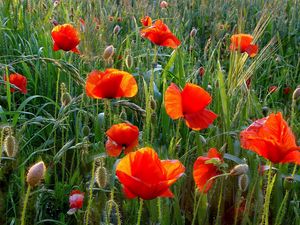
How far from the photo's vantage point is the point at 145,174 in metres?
1.01

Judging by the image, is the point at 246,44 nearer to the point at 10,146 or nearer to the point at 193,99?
the point at 193,99

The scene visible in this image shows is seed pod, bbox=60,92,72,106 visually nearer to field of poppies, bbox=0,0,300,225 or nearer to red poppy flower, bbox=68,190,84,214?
field of poppies, bbox=0,0,300,225

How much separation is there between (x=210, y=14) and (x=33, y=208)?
10.2 ft

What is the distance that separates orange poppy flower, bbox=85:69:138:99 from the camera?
4.76 ft

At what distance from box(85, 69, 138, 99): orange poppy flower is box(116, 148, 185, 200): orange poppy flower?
1.43 feet

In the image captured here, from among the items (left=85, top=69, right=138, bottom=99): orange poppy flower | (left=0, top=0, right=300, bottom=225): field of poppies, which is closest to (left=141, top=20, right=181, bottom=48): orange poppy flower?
(left=0, top=0, right=300, bottom=225): field of poppies

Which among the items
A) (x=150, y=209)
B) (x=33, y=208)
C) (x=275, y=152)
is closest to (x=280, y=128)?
(x=275, y=152)

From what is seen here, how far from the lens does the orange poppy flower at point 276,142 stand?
111cm

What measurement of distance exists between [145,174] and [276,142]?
27cm

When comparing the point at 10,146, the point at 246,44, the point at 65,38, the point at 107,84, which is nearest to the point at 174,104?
the point at 107,84

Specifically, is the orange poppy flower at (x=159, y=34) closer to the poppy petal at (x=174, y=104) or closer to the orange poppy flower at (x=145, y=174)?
the poppy petal at (x=174, y=104)

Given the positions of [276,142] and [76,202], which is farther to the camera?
[76,202]

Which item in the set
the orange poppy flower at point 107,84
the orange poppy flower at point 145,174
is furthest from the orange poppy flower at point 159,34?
the orange poppy flower at point 145,174

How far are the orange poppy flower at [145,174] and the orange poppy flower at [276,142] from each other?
0.18 m
